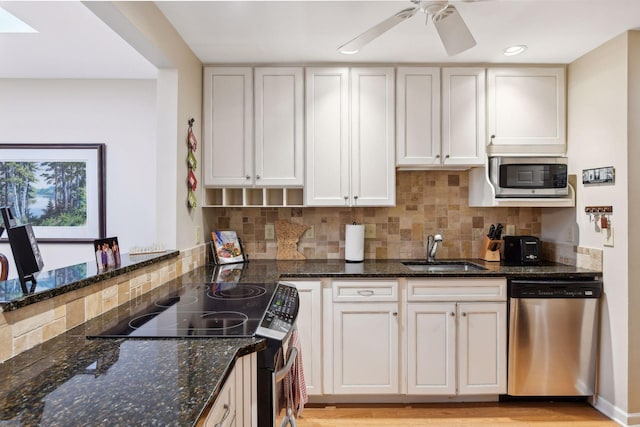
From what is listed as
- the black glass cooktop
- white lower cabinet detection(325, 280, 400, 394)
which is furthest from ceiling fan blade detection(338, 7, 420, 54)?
white lower cabinet detection(325, 280, 400, 394)

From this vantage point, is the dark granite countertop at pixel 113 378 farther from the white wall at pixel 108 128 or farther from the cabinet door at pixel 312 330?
the white wall at pixel 108 128

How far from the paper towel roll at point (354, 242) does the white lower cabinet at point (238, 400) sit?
1.61m

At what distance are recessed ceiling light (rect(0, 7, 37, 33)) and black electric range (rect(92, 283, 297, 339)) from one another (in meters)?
1.89

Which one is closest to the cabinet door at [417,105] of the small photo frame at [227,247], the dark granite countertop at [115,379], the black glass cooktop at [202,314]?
the small photo frame at [227,247]

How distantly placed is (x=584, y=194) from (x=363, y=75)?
5.59 ft

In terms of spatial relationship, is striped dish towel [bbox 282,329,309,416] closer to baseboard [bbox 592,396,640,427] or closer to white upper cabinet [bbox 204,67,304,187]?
white upper cabinet [bbox 204,67,304,187]

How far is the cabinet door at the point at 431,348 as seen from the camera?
2359 millimetres

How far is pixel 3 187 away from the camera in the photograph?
9.89ft

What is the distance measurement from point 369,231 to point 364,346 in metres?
0.93

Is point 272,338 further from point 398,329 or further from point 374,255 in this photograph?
point 374,255

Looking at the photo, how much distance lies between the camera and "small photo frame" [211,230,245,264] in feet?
8.79

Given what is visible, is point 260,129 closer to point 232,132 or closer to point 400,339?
point 232,132

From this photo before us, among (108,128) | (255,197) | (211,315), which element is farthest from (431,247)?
(108,128)

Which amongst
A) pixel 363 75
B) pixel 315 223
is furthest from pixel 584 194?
pixel 315 223
